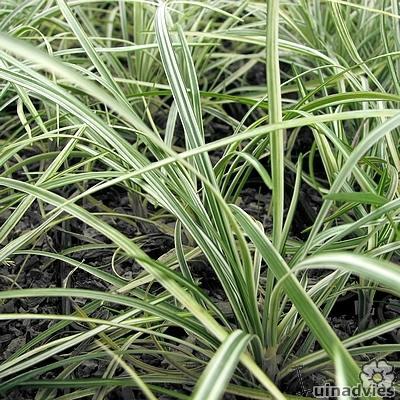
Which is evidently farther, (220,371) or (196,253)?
(196,253)

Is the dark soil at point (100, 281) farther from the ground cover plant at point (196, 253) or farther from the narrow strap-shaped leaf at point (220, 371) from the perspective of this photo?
the narrow strap-shaped leaf at point (220, 371)

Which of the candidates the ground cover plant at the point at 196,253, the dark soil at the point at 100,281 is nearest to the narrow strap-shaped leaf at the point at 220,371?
the ground cover plant at the point at 196,253

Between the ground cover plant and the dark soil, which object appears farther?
the dark soil

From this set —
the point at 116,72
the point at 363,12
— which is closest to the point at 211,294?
the point at 116,72

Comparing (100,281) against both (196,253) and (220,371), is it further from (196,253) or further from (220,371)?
(220,371)

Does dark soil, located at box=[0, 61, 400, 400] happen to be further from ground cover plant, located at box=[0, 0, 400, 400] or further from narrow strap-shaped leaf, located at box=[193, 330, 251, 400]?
narrow strap-shaped leaf, located at box=[193, 330, 251, 400]

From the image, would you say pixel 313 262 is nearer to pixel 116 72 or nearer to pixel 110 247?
pixel 110 247

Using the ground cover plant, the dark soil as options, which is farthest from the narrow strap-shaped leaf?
the dark soil

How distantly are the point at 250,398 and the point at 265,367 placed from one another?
2.1 inches

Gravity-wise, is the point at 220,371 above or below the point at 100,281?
above

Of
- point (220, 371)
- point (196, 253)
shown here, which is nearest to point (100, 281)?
point (196, 253)

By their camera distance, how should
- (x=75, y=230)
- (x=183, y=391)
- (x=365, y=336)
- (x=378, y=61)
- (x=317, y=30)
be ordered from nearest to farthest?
(x=365, y=336)
(x=183, y=391)
(x=75, y=230)
(x=378, y=61)
(x=317, y=30)

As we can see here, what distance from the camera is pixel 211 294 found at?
1.18 meters

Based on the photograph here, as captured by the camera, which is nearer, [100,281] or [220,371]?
[220,371]
